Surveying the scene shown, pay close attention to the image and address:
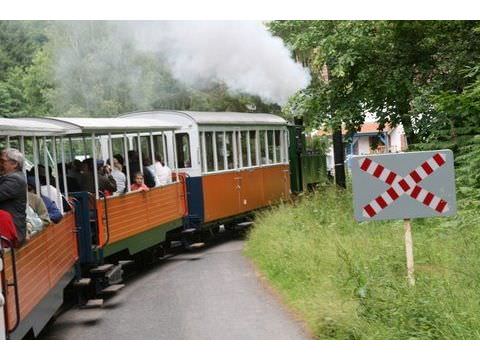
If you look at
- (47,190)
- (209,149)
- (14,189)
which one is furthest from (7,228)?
(209,149)

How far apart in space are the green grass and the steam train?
4.76 ft

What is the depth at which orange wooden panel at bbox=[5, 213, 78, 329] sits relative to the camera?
5.29 meters

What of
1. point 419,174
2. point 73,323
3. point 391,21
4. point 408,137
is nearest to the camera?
point 419,174

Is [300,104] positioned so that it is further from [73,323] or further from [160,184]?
[73,323]

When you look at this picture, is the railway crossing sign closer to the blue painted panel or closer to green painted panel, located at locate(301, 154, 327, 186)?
the blue painted panel

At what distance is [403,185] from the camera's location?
19.0ft

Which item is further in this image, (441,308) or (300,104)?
(300,104)

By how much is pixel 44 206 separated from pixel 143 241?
10.8 ft

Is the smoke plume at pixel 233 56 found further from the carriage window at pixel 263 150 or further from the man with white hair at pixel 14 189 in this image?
the man with white hair at pixel 14 189

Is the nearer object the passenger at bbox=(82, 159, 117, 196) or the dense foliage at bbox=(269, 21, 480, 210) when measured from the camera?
the passenger at bbox=(82, 159, 117, 196)

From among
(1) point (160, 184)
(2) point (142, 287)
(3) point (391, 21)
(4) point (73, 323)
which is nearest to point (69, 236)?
(4) point (73, 323)

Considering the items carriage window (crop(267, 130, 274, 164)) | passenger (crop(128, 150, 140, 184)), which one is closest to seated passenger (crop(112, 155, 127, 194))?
passenger (crop(128, 150, 140, 184))

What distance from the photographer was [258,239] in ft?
34.3

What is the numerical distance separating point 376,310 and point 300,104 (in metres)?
6.36
